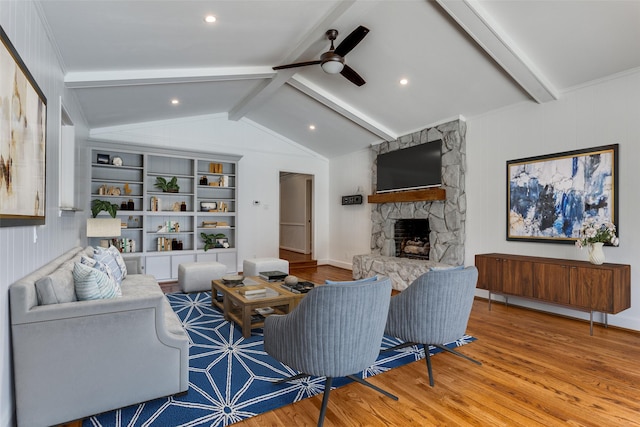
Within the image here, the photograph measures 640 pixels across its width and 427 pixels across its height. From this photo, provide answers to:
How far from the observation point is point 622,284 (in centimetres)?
346

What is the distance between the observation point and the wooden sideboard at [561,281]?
3.42 meters

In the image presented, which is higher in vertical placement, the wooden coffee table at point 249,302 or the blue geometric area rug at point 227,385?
the wooden coffee table at point 249,302

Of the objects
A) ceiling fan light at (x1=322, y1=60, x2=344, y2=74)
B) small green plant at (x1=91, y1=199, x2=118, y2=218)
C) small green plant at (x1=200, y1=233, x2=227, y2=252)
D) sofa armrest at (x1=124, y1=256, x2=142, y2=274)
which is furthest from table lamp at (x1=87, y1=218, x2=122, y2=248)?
ceiling fan light at (x1=322, y1=60, x2=344, y2=74)

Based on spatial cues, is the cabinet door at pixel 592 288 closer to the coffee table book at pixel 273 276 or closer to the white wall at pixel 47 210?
the coffee table book at pixel 273 276

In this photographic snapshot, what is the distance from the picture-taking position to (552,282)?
12.6 ft

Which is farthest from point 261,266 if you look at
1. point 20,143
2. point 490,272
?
point 20,143

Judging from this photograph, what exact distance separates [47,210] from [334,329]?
2398mm

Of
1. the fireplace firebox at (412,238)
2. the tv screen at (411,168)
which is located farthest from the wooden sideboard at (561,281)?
the tv screen at (411,168)

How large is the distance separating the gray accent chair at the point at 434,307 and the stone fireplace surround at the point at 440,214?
2477 mm

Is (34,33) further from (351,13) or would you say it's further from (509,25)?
(509,25)

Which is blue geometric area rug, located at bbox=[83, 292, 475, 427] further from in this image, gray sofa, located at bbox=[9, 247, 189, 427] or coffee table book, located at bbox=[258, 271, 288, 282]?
coffee table book, located at bbox=[258, 271, 288, 282]

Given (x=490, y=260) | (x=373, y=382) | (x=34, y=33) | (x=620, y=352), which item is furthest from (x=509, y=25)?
(x=34, y=33)

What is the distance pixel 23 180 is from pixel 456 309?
2.99 meters

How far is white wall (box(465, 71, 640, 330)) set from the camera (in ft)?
11.8
